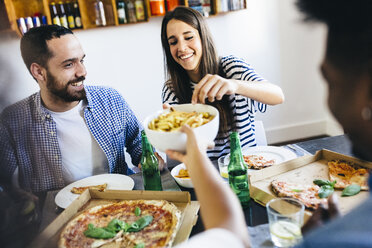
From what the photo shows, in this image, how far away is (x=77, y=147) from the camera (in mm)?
1807

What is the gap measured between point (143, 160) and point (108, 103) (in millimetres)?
753

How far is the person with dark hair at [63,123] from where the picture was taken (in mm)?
1745

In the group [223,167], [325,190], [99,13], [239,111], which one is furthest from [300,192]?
[99,13]

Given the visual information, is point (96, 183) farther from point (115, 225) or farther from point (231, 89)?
point (231, 89)

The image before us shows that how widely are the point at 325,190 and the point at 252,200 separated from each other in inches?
9.8

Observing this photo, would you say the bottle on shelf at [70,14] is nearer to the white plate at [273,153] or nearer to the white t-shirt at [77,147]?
the white t-shirt at [77,147]

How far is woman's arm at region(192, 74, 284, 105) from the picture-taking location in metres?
1.13

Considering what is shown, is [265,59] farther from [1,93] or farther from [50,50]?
[1,93]

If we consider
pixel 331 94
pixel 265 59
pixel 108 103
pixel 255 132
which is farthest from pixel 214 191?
pixel 265 59

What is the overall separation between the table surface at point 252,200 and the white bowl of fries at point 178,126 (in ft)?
1.03

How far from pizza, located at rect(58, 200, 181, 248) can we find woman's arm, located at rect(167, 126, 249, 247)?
11.0 inches

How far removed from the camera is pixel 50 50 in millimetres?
1745

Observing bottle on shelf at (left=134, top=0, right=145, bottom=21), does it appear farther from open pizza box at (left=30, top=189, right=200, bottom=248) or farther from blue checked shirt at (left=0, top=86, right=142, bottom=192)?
open pizza box at (left=30, top=189, right=200, bottom=248)

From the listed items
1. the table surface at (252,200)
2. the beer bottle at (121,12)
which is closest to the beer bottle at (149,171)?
the table surface at (252,200)
